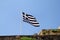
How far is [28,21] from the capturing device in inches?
1535

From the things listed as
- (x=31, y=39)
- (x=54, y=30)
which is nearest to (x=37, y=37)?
(x=31, y=39)

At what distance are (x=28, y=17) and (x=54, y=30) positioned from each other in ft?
18.9

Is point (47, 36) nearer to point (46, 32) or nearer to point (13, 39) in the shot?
point (46, 32)

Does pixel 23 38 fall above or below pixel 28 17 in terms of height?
below

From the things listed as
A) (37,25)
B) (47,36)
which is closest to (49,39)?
(47,36)

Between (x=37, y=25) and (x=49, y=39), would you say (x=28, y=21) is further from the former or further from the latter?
(x=49, y=39)

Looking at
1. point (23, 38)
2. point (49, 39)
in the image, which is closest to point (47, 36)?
point (49, 39)

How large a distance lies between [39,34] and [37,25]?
5.05 metres

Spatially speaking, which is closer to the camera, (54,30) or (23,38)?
(23,38)

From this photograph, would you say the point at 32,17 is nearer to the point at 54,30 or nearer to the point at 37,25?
the point at 37,25

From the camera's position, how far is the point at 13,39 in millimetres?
40188

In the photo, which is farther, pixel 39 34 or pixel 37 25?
pixel 39 34

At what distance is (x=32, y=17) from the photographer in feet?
128

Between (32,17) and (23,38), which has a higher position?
(32,17)
